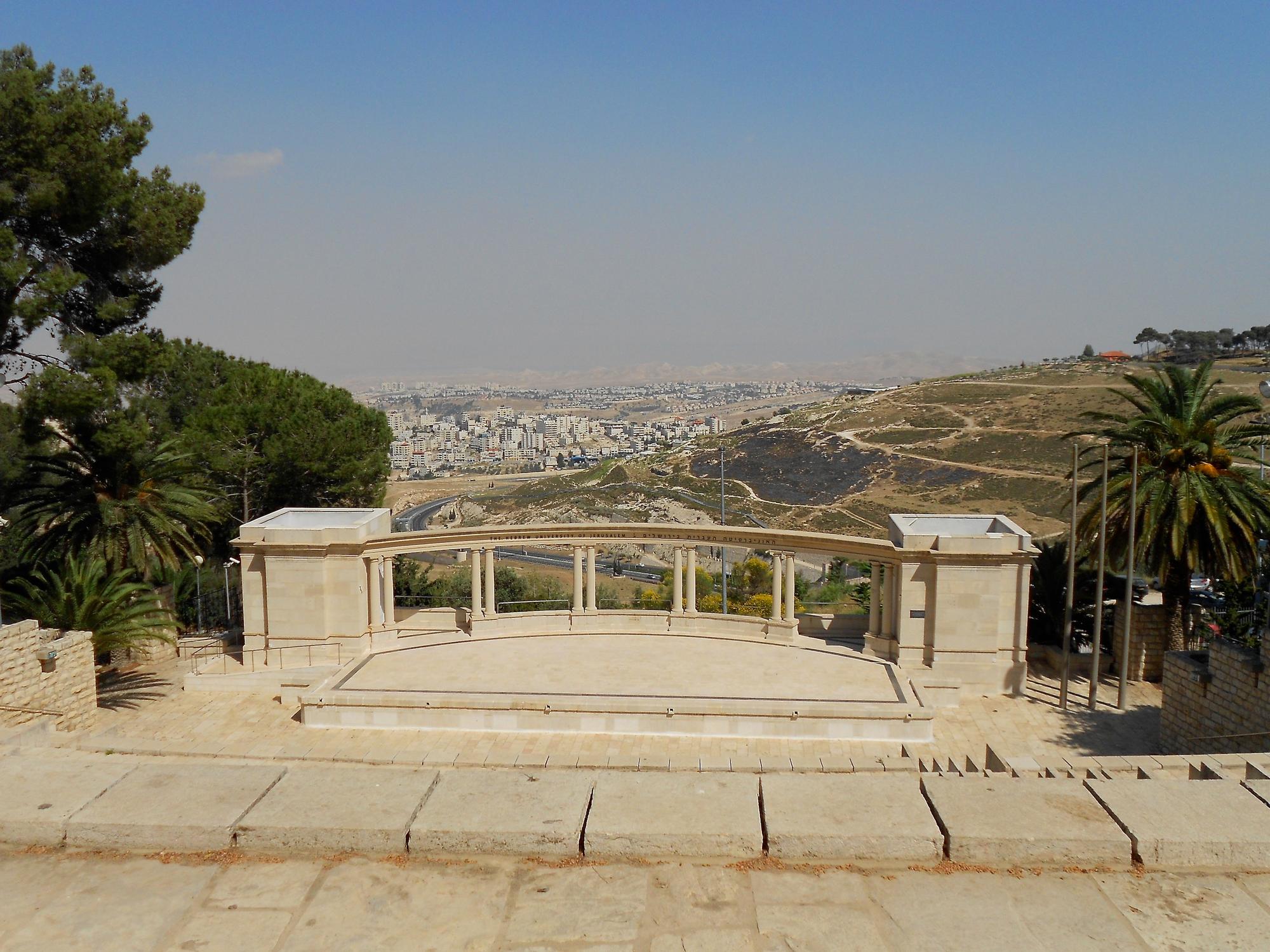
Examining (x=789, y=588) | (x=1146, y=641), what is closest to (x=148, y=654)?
(x=789, y=588)

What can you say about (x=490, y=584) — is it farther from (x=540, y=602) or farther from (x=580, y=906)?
(x=580, y=906)

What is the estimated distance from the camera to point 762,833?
5.87 metres

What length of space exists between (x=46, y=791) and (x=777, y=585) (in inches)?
904

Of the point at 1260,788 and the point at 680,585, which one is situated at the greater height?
the point at 1260,788

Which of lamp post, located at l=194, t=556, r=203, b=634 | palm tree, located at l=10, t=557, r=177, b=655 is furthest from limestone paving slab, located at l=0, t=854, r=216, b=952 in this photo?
lamp post, located at l=194, t=556, r=203, b=634

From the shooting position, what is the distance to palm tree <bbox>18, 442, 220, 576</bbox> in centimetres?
2478

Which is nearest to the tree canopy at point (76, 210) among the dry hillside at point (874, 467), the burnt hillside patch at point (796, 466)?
the dry hillside at point (874, 467)

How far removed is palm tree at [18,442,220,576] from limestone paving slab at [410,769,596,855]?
70.2ft

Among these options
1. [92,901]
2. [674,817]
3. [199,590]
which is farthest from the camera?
[199,590]

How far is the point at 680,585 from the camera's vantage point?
96.7 ft

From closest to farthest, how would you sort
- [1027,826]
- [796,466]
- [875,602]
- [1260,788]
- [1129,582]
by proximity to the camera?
[1027,826] < [1260,788] < [1129,582] < [875,602] < [796,466]

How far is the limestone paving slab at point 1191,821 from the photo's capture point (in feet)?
18.9

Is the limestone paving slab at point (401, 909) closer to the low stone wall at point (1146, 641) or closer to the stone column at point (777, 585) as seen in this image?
the stone column at point (777, 585)

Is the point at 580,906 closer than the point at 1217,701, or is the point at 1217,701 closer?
the point at 580,906
